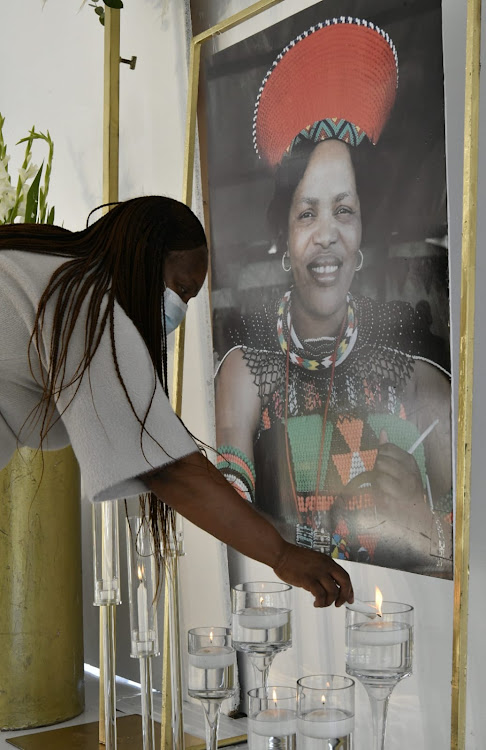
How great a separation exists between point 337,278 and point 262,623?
17.9 inches

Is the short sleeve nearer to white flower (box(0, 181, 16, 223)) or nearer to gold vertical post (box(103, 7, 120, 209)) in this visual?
gold vertical post (box(103, 7, 120, 209))

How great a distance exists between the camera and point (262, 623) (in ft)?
3.51

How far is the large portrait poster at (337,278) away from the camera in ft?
3.77

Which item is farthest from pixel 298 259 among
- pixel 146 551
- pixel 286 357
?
pixel 146 551

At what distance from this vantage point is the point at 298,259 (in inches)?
51.8

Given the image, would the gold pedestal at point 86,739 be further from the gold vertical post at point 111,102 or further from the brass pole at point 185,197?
the gold vertical post at point 111,102

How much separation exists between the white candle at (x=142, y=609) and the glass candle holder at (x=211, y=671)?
8.4 inches

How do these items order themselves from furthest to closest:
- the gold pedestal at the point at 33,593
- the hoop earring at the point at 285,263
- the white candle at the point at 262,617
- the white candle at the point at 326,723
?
1. the gold pedestal at the point at 33,593
2. the hoop earring at the point at 285,263
3. the white candle at the point at 262,617
4. the white candle at the point at 326,723

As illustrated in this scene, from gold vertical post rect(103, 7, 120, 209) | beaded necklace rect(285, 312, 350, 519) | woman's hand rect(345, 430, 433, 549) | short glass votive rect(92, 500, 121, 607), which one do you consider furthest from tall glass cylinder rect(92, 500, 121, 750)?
gold vertical post rect(103, 7, 120, 209)

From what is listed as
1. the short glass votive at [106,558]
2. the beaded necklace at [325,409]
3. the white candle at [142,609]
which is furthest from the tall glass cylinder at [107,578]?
the beaded necklace at [325,409]

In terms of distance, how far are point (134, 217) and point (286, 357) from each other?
352 millimetres

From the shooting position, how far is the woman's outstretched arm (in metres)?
0.98

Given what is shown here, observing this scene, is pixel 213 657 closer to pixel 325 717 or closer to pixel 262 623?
pixel 262 623

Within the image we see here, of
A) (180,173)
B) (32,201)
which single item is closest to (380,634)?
(180,173)
